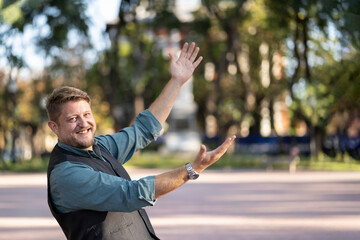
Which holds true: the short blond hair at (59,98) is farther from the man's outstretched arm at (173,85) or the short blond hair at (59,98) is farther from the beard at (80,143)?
the man's outstretched arm at (173,85)

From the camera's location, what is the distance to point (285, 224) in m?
9.53

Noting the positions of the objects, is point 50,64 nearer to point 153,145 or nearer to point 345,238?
point 153,145

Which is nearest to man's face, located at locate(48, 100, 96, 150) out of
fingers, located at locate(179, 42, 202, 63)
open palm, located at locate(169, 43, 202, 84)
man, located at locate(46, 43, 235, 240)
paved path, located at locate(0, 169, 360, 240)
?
man, located at locate(46, 43, 235, 240)

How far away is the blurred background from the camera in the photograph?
25953 mm

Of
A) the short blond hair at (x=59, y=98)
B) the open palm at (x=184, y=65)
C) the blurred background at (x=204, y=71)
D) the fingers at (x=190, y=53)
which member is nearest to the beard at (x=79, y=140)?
the short blond hair at (x=59, y=98)

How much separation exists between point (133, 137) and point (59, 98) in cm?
66

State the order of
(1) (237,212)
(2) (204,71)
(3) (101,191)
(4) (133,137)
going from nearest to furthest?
1. (3) (101,191)
2. (4) (133,137)
3. (1) (237,212)
4. (2) (204,71)

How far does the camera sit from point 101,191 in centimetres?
243

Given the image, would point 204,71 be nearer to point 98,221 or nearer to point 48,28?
point 48,28

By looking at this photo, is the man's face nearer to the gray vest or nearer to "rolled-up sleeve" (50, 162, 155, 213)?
the gray vest

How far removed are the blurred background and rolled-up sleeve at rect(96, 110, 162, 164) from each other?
1071 centimetres

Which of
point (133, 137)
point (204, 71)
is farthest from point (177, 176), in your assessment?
point (204, 71)

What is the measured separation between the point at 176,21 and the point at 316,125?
9.41 metres

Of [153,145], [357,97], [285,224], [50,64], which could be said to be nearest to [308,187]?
[285,224]
